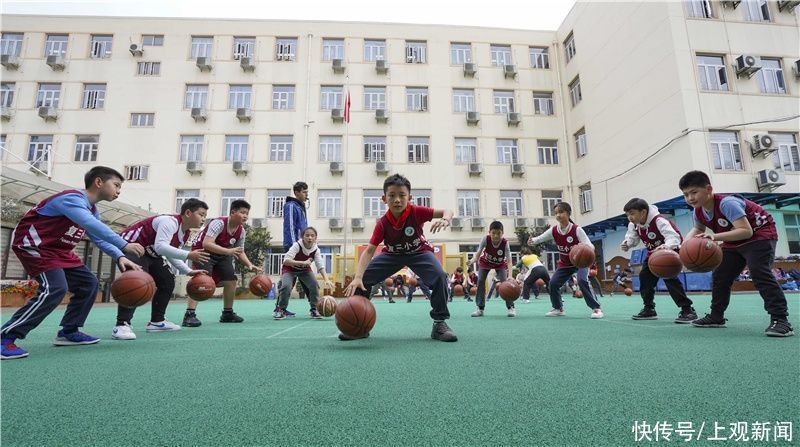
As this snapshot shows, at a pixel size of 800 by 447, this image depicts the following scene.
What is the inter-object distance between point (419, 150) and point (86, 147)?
1675cm

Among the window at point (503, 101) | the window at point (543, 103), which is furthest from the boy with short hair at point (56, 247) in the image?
the window at point (543, 103)

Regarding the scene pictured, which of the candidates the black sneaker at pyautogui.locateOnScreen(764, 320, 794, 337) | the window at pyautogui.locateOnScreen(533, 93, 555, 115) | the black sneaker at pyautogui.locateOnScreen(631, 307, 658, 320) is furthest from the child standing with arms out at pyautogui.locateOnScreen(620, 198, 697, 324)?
the window at pyautogui.locateOnScreen(533, 93, 555, 115)

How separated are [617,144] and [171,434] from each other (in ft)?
69.5

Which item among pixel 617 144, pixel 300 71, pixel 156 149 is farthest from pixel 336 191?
pixel 617 144

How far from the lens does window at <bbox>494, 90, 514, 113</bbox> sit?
73.9ft

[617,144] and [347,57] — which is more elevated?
[347,57]

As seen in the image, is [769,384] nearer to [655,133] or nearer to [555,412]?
[555,412]

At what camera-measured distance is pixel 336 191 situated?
68.3ft

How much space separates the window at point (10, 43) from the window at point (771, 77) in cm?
3493

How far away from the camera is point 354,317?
3520 mm

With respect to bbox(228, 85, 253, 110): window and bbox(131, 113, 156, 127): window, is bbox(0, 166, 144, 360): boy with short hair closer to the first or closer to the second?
bbox(228, 85, 253, 110): window

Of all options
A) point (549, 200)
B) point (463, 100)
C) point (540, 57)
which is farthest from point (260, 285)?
point (540, 57)

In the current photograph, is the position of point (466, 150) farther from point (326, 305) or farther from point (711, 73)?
point (326, 305)

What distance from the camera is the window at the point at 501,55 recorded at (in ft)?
75.9
